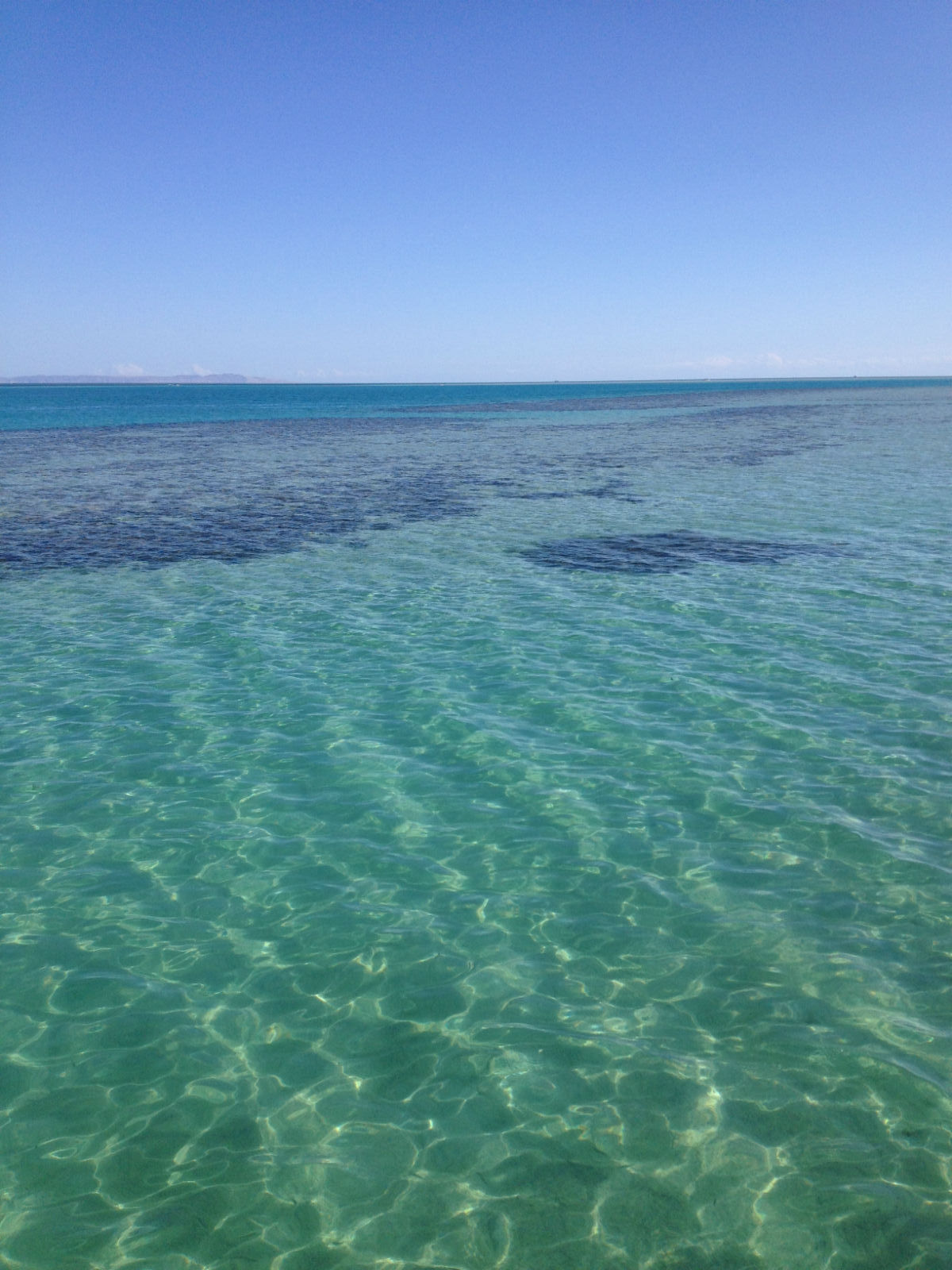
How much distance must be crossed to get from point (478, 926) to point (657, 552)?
746 inches

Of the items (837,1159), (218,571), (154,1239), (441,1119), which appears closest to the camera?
(154,1239)

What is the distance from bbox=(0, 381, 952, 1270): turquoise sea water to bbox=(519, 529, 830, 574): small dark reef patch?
2.60 meters

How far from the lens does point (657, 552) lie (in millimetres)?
26438

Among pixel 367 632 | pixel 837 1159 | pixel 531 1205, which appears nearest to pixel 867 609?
pixel 367 632

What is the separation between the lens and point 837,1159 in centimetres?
646

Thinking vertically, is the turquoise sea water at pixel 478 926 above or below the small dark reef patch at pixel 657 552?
below

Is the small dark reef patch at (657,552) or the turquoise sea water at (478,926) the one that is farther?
the small dark reef patch at (657,552)

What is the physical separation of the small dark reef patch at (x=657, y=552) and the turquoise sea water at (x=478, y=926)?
2596 mm

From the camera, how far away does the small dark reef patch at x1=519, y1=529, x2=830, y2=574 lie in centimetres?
2481

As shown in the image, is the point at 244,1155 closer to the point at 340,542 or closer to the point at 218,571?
the point at 218,571

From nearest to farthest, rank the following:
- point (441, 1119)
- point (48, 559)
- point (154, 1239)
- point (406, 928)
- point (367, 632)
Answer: point (154, 1239) < point (441, 1119) < point (406, 928) < point (367, 632) < point (48, 559)

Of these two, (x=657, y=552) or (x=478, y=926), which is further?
(x=657, y=552)

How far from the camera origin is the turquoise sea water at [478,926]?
6207 mm

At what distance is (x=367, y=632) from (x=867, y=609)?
11.3 m
